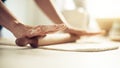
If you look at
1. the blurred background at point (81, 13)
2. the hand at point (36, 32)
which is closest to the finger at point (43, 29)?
the hand at point (36, 32)

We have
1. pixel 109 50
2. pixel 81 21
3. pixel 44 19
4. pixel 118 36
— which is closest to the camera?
pixel 109 50

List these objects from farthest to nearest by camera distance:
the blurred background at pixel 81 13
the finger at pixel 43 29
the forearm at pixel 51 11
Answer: the blurred background at pixel 81 13, the forearm at pixel 51 11, the finger at pixel 43 29

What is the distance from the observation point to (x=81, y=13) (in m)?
2.21

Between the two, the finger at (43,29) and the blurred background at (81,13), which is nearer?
the finger at (43,29)

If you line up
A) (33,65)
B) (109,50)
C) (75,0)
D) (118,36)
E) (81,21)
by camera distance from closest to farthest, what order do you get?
(33,65)
(109,50)
(118,36)
(81,21)
(75,0)

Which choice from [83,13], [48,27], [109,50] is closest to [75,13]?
[83,13]

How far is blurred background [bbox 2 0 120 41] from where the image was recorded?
7.07ft

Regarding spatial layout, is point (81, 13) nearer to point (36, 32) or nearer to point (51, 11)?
point (51, 11)

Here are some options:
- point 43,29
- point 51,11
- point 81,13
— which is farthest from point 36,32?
point 81,13

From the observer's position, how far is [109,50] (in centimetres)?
108

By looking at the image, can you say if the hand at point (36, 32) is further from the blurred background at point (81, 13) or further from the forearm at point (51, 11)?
the blurred background at point (81, 13)

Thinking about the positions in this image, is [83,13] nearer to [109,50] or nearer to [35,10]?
[35,10]

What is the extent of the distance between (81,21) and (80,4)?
8.9 inches

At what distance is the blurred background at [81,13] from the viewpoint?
7.07 feet
